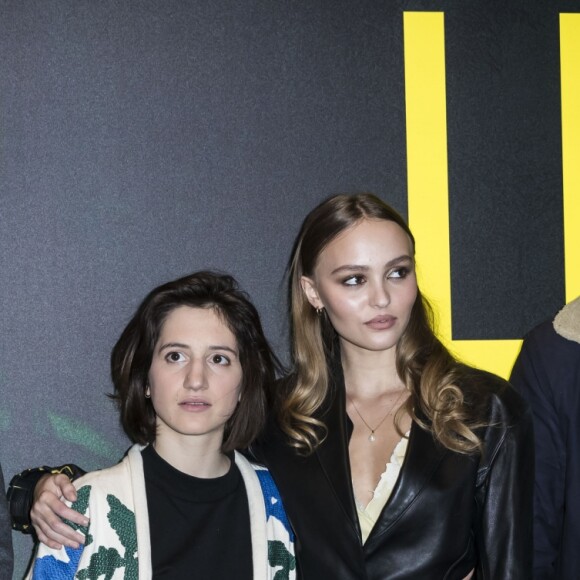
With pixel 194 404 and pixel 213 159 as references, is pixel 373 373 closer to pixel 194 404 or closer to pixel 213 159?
pixel 194 404

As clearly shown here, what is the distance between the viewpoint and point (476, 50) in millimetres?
2436

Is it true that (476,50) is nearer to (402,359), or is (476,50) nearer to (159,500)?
(402,359)

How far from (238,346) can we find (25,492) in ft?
1.93

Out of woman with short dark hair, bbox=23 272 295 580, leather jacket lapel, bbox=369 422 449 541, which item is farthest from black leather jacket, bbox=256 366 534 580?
woman with short dark hair, bbox=23 272 295 580

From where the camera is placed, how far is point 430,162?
2418 mm

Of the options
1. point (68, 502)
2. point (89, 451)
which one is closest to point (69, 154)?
point (89, 451)

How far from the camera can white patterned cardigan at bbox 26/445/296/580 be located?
1749 millimetres

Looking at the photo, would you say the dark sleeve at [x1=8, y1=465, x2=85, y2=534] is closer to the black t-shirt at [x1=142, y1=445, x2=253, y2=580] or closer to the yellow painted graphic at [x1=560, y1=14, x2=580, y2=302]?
the black t-shirt at [x1=142, y1=445, x2=253, y2=580]

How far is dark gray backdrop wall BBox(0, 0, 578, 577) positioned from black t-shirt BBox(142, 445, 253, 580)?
49cm

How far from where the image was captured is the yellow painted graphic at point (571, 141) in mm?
2469

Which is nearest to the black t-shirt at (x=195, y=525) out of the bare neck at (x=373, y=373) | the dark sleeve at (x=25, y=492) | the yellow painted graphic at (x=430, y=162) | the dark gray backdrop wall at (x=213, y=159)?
the dark sleeve at (x=25, y=492)

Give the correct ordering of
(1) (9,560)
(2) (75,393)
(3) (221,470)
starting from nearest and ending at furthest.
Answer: (1) (9,560) → (3) (221,470) → (2) (75,393)

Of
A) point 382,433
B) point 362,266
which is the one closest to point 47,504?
point 382,433

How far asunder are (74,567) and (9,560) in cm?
23
